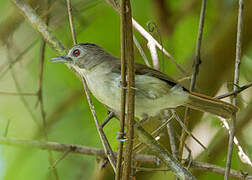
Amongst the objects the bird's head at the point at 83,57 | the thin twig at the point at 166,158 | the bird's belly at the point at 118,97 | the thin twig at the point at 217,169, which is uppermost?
the bird's head at the point at 83,57

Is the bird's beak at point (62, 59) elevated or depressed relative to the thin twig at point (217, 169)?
elevated

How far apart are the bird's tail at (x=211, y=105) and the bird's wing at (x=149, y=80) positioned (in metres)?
0.25

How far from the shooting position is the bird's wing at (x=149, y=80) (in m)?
3.17

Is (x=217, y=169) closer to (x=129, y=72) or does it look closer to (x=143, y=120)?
(x=143, y=120)

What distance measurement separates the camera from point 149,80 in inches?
125

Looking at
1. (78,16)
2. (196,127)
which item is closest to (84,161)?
(196,127)

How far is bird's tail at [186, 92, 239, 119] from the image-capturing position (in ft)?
10.2

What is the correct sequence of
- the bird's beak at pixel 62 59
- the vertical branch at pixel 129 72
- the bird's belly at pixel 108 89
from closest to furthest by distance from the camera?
the vertical branch at pixel 129 72 < the bird's belly at pixel 108 89 < the bird's beak at pixel 62 59

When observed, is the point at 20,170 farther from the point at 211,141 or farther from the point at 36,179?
the point at 211,141

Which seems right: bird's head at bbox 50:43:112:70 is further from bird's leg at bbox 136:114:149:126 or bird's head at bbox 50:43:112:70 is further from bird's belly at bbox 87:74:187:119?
bird's leg at bbox 136:114:149:126

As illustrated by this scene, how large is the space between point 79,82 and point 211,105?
1995mm

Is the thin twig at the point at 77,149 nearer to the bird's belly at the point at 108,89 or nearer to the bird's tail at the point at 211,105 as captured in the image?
the bird's tail at the point at 211,105

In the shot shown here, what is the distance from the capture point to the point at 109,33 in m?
4.84

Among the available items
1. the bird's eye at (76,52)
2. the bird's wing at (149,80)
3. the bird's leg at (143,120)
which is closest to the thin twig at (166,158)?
the bird's leg at (143,120)
